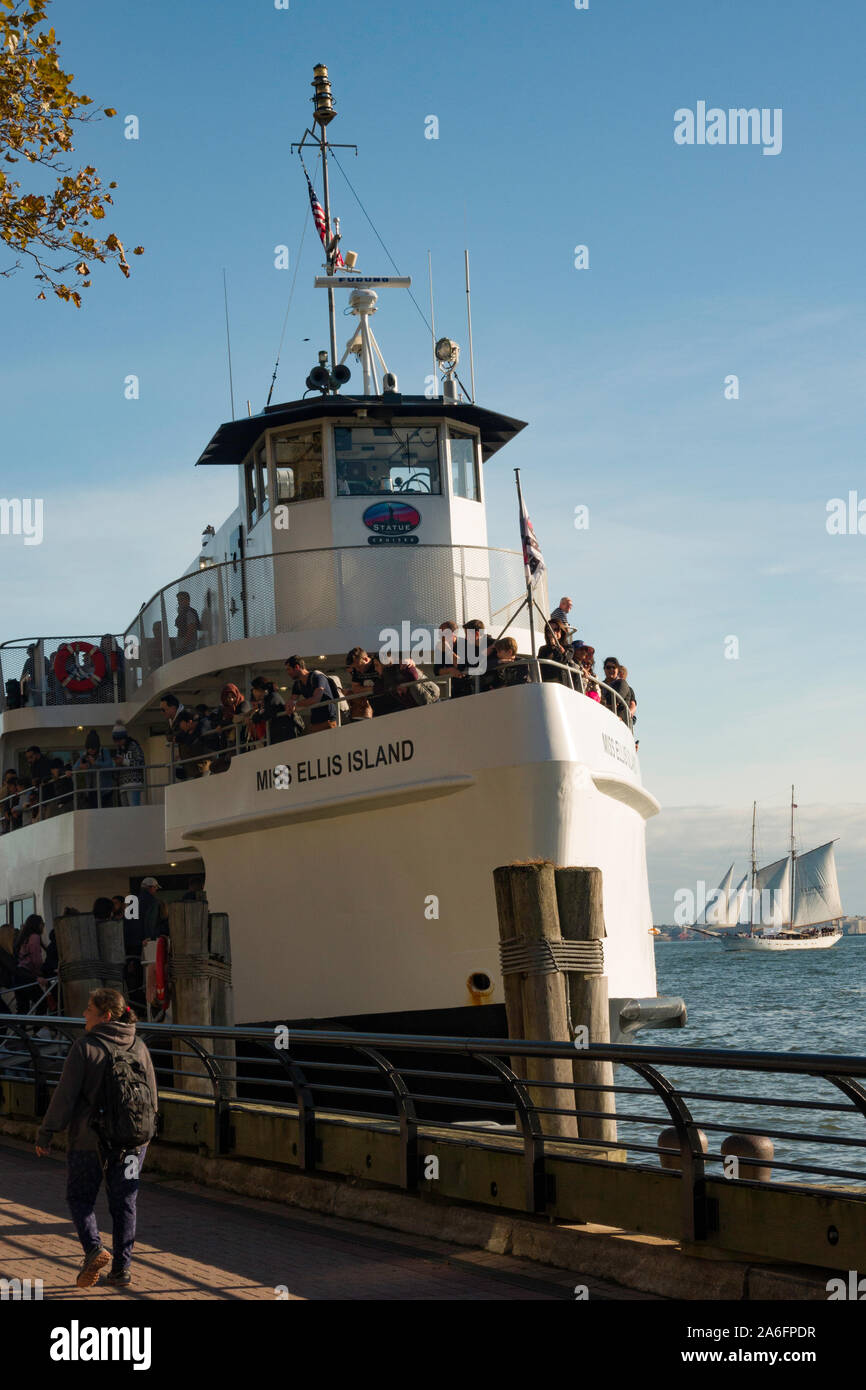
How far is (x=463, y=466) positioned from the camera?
70.9ft

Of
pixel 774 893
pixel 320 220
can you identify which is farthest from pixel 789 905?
pixel 320 220

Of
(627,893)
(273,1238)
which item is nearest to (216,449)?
(627,893)

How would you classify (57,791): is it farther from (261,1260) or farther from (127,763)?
(261,1260)

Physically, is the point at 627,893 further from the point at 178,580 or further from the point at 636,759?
the point at 178,580

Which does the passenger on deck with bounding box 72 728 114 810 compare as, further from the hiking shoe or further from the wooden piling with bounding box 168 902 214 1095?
the hiking shoe

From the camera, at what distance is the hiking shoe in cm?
774

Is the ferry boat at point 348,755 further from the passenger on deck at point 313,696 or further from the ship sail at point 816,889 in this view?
the ship sail at point 816,889

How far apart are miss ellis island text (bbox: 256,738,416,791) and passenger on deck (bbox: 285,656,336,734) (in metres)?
0.40

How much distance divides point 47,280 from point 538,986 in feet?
22.1

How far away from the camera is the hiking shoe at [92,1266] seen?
305 inches

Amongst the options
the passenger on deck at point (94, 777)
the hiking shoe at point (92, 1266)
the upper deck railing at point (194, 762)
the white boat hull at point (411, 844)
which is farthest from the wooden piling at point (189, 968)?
the passenger on deck at point (94, 777)

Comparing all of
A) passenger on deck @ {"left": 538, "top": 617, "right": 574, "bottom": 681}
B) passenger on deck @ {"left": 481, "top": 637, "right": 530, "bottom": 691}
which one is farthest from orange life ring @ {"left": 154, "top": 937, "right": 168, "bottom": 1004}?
passenger on deck @ {"left": 538, "top": 617, "right": 574, "bottom": 681}

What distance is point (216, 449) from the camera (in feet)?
73.2

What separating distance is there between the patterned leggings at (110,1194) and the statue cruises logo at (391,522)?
43.0 feet
